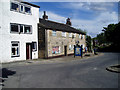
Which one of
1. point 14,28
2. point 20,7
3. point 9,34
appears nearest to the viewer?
point 9,34

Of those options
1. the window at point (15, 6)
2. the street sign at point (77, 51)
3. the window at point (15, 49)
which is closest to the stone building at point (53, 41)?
the street sign at point (77, 51)

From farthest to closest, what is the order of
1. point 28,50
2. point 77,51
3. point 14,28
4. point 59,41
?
1. point 59,41
2. point 77,51
3. point 28,50
4. point 14,28

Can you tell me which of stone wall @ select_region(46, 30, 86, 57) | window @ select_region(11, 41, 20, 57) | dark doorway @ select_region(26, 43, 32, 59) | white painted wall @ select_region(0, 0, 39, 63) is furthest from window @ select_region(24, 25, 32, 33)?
stone wall @ select_region(46, 30, 86, 57)

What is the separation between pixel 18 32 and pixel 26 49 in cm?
295

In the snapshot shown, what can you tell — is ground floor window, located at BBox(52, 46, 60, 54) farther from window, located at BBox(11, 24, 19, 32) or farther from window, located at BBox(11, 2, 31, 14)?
window, located at BBox(11, 2, 31, 14)

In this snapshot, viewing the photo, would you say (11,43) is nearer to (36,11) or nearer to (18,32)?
(18,32)

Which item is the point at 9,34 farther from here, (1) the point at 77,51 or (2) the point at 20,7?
(1) the point at 77,51

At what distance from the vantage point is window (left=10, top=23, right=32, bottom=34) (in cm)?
1762

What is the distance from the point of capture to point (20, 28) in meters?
18.5

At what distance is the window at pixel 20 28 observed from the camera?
57.8ft

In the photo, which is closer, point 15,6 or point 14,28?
point 14,28

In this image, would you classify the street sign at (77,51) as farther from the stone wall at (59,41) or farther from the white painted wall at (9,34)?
the white painted wall at (9,34)

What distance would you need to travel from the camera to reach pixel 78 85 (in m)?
7.54

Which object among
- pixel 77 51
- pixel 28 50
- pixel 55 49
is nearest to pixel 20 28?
pixel 28 50
